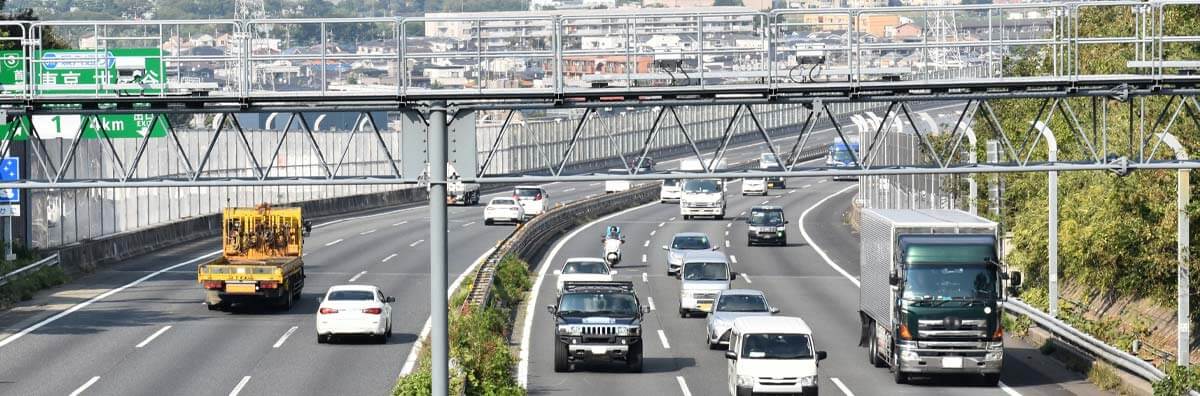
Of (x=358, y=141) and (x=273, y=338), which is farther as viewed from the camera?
(x=358, y=141)

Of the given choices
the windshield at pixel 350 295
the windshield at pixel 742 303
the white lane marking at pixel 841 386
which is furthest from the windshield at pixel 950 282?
the windshield at pixel 350 295

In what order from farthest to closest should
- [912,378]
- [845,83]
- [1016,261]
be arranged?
[1016,261] → [912,378] → [845,83]

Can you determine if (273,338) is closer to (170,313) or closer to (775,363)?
(170,313)

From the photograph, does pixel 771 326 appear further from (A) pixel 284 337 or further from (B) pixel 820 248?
(B) pixel 820 248

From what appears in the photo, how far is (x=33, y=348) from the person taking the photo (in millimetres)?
37219

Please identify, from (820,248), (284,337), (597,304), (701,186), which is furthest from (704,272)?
(701,186)

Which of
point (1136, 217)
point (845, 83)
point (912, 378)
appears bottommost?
point (912, 378)

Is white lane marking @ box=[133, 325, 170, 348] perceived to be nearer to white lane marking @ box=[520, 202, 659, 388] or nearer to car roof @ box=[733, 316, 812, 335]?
white lane marking @ box=[520, 202, 659, 388]

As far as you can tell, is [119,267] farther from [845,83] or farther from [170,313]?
[845,83]

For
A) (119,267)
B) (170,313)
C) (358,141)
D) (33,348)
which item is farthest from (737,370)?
(358,141)

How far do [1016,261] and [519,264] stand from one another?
1611 cm

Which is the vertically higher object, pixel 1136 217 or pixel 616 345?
pixel 1136 217

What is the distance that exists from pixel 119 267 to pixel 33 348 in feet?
67.3

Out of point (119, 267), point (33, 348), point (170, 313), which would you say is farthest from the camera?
point (119, 267)
